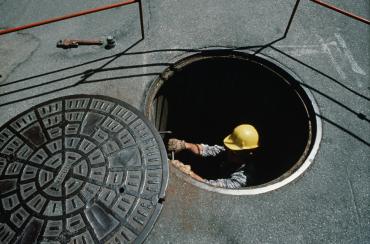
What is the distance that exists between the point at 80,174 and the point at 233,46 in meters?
3.12

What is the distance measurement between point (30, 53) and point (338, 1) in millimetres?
5662

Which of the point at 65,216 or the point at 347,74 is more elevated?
the point at 347,74

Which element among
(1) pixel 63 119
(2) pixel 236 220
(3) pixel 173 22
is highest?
(3) pixel 173 22

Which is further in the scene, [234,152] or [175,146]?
[175,146]

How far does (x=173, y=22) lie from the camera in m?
5.64

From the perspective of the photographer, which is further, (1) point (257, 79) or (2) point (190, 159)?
(2) point (190, 159)

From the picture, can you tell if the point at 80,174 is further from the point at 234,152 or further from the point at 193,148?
the point at 234,152

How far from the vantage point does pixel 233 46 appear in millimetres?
5266

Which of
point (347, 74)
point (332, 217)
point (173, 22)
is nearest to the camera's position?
point (332, 217)

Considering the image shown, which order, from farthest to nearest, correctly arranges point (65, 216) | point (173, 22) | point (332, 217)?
point (173, 22), point (332, 217), point (65, 216)

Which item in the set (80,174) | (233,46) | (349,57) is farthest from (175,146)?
(349,57)

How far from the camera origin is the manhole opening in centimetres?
478

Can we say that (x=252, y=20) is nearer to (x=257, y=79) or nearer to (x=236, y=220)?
(x=257, y=79)

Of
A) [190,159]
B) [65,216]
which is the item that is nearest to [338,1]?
[190,159]
